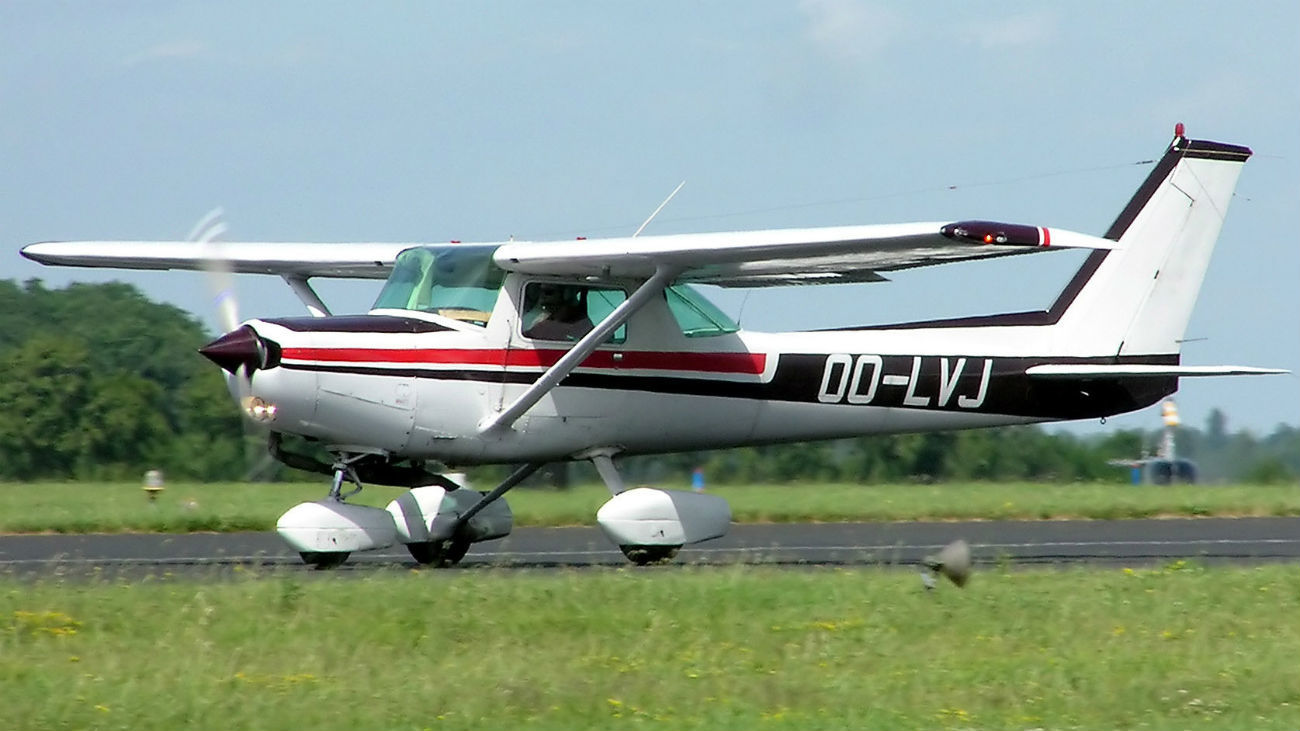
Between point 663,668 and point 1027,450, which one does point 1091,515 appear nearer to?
point 1027,450

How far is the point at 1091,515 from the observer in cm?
1812

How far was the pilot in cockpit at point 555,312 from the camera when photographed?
12398 millimetres

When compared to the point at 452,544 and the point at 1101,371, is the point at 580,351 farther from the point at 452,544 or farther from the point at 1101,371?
the point at 1101,371

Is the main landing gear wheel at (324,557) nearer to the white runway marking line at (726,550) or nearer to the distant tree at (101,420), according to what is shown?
the white runway marking line at (726,550)

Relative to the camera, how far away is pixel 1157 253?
14.7 meters

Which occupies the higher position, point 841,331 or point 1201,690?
point 841,331

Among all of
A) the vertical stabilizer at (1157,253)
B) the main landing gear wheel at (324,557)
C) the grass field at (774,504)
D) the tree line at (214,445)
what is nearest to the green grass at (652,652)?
the main landing gear wheel at (324,557)

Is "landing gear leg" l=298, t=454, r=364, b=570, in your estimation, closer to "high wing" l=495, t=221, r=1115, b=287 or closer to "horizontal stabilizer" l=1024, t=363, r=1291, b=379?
"high wing" l=495, t=221, r=1115, b=287

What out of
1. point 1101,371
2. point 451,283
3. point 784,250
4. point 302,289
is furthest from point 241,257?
point 1101,371

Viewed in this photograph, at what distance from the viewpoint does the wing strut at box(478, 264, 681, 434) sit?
1204 cm

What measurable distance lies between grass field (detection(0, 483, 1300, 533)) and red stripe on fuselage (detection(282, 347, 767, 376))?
4.47m

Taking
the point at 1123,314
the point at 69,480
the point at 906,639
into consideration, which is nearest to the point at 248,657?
the point at 906,639

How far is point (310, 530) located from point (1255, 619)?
6.14 metres

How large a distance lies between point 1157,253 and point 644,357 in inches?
196
